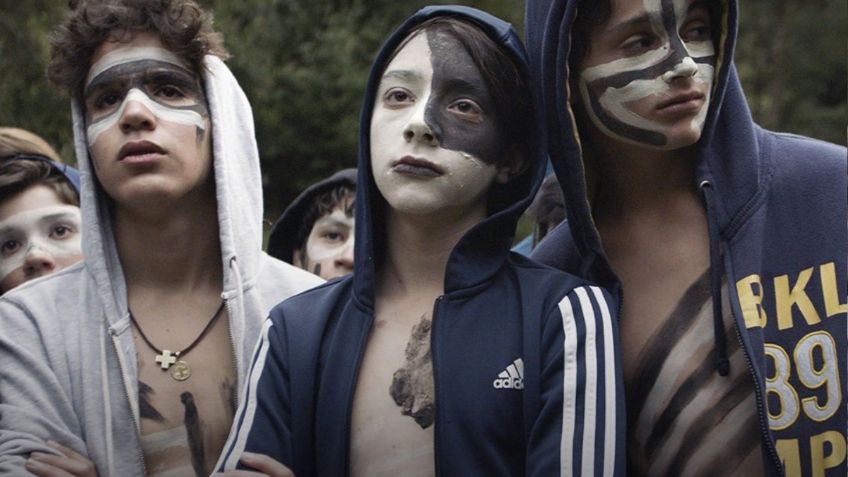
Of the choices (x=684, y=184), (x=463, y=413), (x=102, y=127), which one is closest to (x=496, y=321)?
(x=463, y=413)

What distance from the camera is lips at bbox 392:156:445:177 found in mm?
4001

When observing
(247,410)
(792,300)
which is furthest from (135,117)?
(792,300)

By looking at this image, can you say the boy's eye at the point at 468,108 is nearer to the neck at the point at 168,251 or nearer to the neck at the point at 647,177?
the neck at the point at 647,177

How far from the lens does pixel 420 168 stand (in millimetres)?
4008

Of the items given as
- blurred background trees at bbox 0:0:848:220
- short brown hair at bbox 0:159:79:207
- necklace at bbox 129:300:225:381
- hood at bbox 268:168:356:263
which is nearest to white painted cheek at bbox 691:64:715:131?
necklace at bbox 129:300:225:381

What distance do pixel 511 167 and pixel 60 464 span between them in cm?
178

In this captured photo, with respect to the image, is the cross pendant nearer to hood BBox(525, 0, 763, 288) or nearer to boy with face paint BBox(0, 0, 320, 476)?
boy with face paint BBox(0, 0, 320, 476)

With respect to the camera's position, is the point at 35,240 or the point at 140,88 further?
the point at 35,240

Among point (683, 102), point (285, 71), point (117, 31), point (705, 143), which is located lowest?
point (705, 143)

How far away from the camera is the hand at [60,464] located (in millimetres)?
4145

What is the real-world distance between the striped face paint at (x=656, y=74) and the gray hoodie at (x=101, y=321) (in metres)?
1.42

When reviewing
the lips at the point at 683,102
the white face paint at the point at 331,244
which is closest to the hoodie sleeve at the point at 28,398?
the white face paint at the point at 331,244

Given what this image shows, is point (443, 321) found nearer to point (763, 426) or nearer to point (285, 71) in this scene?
point (763, 426)

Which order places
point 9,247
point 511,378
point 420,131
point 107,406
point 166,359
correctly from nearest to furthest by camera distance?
point 511,378 → point 420,131 → point 107,406 → point 166,359 → point 9,247
